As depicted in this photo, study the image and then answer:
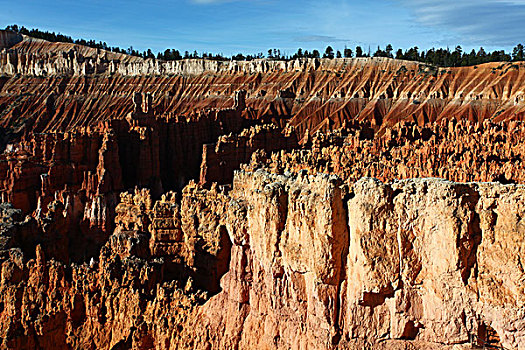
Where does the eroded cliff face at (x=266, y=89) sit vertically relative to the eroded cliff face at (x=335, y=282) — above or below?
above

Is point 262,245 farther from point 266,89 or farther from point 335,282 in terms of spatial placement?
point 266,89

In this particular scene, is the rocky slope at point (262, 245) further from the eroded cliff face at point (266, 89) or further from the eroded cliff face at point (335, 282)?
the eroded cliff face at point (266, 89)

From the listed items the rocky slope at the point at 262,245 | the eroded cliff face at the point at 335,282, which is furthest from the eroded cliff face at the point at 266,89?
the eroded cliff face at the point at 335,282

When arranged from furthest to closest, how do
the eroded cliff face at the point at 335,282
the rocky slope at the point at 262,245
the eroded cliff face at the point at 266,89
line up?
the eroded cliff face at the point at 266,89 → the rocky slope at the point at 262,245 → the eroded cliff face at the point at 335,282

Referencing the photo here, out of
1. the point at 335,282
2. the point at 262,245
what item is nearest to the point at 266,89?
the point at 262,245

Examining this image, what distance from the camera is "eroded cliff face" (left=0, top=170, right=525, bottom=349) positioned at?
937cm

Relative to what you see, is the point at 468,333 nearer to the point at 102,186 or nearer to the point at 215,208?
the point at 215,208

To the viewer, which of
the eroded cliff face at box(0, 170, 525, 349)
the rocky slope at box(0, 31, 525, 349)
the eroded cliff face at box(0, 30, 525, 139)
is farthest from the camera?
the eroded cliff face at box(0, 30, 525, 139)

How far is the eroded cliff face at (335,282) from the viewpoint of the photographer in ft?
30.7

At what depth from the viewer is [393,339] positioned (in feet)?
33.2

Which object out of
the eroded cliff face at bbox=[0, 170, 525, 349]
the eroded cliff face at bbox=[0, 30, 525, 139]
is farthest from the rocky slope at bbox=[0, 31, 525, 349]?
the eroded cliff face at bbox=[0, 30, 525, 139]

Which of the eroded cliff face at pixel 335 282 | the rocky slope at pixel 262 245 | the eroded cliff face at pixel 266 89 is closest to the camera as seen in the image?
the eroded cliff face at pixel 335 282

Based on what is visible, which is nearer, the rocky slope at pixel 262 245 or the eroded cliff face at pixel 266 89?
the rocky slope at pixel 262 245

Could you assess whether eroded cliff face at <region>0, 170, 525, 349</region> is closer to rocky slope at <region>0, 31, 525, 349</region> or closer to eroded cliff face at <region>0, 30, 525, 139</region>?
rocky slope at <region>0, 31, 525, 349</region>
